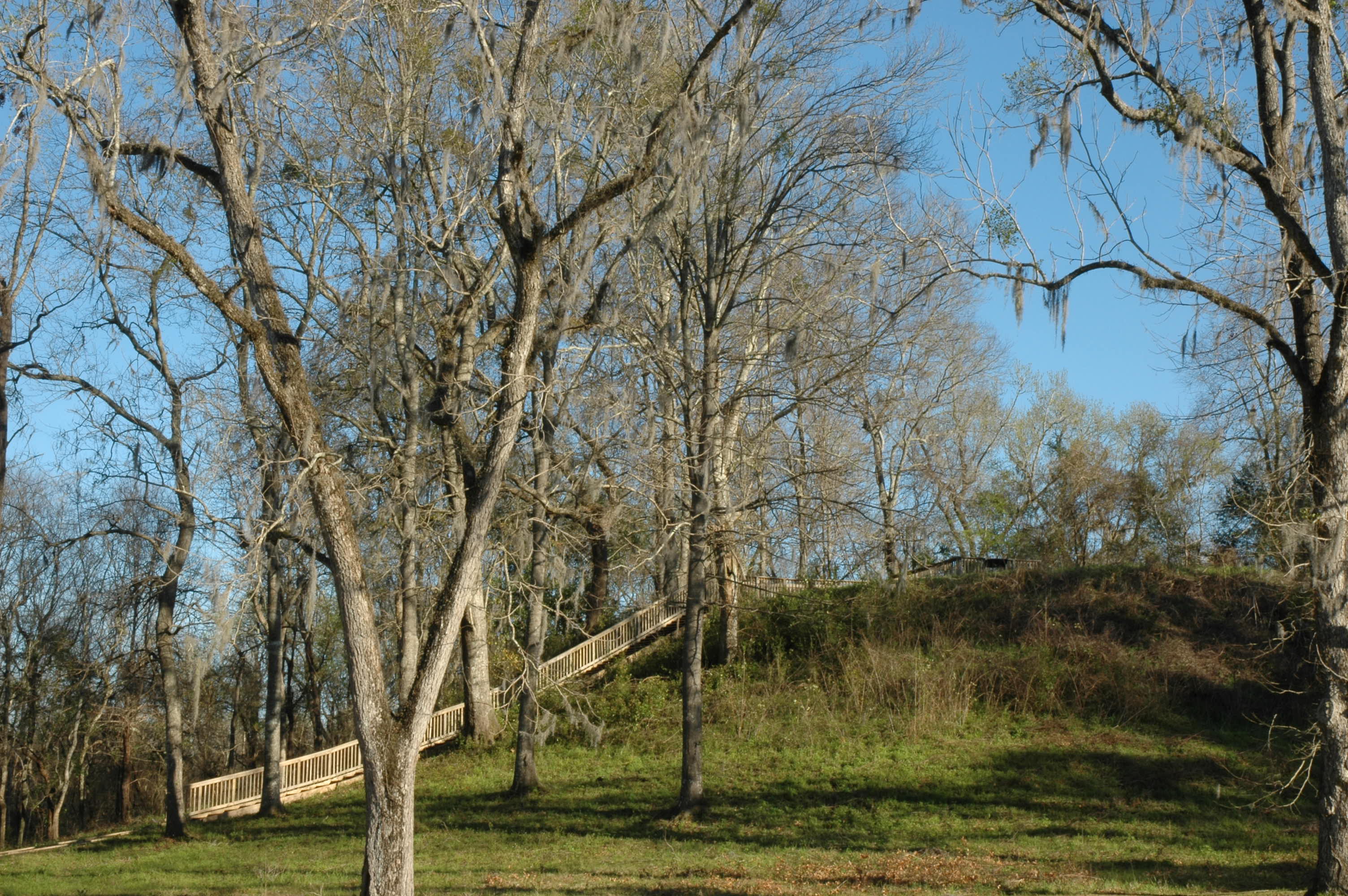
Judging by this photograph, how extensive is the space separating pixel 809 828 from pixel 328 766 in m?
12.3

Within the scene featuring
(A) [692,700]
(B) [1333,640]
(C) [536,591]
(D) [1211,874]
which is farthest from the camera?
(A) [692,700]

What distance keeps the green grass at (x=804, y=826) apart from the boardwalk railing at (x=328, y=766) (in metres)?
1.32

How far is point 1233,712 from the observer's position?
59.8ft

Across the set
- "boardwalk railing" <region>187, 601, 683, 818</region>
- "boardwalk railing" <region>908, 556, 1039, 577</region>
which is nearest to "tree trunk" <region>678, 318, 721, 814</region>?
"boardwalk railing" <region>187, 601, 683, 818</region>

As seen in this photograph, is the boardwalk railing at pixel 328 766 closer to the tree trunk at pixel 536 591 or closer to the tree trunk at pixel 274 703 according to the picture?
the tree trunk at pixel 274 703

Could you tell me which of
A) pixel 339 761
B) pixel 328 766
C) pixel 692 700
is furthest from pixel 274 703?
pixel 692 700

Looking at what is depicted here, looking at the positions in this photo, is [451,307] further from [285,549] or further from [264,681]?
[264,681]

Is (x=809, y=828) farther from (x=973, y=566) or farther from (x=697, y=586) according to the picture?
(x=973, y=566)

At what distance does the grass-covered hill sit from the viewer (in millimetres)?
12617

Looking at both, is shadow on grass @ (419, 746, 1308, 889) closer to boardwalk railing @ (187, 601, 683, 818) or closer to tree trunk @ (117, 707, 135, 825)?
boardwalk railing @ (187, 601, 683, 818)

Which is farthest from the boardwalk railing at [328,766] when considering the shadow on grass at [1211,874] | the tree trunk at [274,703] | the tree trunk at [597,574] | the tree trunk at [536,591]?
the shadow on grass at [1211,874]

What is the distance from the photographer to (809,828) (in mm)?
14938

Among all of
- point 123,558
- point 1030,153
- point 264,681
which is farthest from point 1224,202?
point 264,681

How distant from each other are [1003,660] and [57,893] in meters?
15.8
